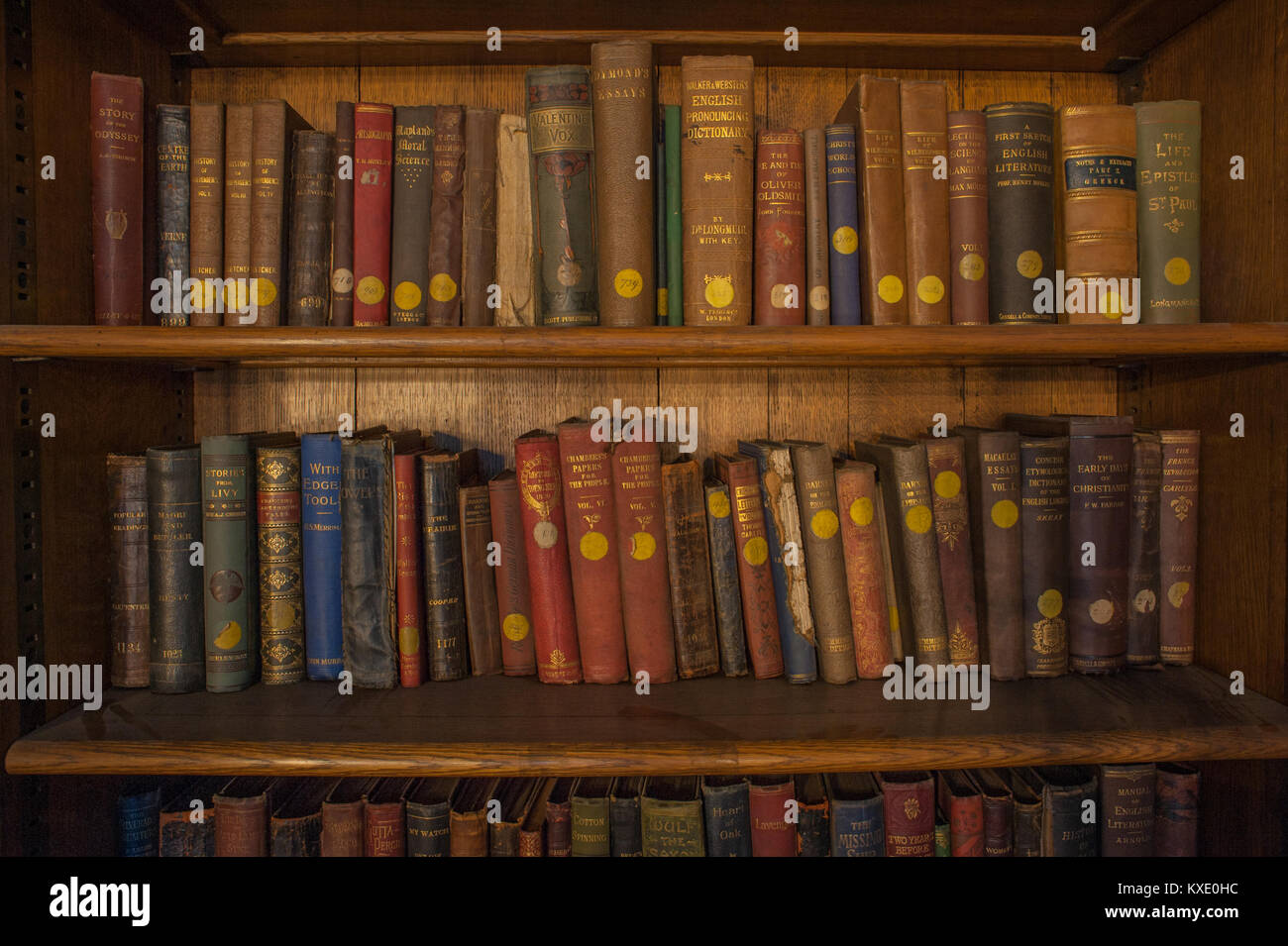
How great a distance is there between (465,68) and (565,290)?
1.57ft

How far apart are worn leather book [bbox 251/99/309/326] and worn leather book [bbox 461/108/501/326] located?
0.71 feet

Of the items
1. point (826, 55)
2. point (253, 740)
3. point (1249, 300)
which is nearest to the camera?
point (253, 740)

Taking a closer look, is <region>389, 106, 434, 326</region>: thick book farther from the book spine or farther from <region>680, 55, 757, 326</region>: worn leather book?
<region>680, 55, 757, 326</region>: worn leather book

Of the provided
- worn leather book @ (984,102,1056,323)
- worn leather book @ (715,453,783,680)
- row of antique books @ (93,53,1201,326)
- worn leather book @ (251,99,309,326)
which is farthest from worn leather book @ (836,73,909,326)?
worn leather book @ (251,99,309,326)

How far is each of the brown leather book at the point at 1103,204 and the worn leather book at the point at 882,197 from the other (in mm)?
207

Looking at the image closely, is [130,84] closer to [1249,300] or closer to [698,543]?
[698,543]

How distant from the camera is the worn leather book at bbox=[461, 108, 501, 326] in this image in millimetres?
947

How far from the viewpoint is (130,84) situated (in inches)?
35.9

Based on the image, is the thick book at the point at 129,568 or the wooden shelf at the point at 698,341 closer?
the wooden shelf at the point at 698,341

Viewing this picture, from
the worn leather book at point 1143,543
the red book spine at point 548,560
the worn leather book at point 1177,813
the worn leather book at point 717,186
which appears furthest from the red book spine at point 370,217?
the worn leather book at point 1177,813

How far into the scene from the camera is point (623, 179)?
2.95 ft

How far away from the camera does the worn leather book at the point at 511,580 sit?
968 mm

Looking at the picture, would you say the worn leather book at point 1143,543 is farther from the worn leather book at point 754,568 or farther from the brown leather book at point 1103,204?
the worn leather book at point 754,568
